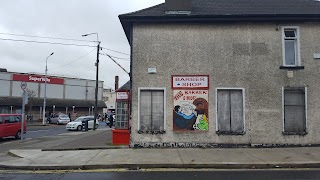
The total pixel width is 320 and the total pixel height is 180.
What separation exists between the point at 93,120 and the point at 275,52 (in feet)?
73.2

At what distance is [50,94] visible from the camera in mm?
55156

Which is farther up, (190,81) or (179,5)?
(179,5)

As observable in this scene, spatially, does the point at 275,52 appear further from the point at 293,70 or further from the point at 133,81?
the point at 133,81

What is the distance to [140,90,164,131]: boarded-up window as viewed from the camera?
1366 centimetres

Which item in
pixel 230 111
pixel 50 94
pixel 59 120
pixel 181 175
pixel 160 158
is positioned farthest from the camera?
pixel 50 94

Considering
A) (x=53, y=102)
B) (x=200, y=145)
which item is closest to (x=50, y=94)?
(x=53, y=102)

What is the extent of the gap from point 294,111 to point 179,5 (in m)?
6.99

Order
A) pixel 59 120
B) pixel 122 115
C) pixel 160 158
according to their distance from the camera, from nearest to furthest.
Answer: pixel 160 158 → pixel 122 115 → pixel 59 120

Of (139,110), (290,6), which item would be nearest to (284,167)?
(139,110)

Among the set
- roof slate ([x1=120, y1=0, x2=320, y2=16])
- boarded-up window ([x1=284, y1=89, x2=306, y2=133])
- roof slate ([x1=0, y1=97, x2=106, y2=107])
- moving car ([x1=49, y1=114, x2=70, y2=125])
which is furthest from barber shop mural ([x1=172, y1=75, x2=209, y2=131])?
roof slate ([x1=0, y1=97, x2=106, y2=107])

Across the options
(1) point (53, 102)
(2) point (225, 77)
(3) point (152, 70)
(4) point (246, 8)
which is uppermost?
(4) point (246, 8)

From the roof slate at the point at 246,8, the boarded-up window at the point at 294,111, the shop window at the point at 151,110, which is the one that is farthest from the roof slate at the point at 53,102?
the boarded-up window at the point at 294,111

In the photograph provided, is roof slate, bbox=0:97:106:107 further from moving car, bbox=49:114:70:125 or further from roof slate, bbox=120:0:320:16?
roof slate, bbox=120:0:320:16

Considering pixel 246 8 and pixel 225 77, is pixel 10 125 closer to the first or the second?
pixel 225 77
